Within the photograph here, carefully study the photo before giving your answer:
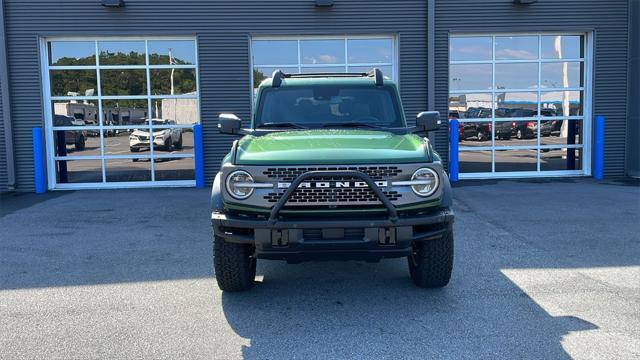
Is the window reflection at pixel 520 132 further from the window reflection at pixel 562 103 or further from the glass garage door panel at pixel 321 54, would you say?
the glass garage door panel at pixel 321 54

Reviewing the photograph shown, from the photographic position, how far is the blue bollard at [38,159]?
40.4 feet

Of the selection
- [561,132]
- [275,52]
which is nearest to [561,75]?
[561,132]

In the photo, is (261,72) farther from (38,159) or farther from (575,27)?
(575,27)

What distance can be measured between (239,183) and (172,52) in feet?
30.4

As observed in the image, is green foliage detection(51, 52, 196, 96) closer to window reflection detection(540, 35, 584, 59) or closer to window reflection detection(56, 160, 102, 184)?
window reflection detection(56, 160, 102, 184)

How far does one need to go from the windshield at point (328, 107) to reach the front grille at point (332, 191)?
1296 mm

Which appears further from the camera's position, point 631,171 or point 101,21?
point 631,171

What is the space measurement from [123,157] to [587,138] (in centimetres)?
1063

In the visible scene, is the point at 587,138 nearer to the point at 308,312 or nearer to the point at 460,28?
the point at 460,28

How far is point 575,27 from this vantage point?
13.3 meters

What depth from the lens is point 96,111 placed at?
43.0ft

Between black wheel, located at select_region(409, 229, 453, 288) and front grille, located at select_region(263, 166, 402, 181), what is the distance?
733 mm

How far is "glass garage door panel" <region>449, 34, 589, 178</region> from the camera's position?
1352 centimetres

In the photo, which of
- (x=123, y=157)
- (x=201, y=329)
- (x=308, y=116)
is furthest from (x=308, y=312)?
(x=123, y=157)
